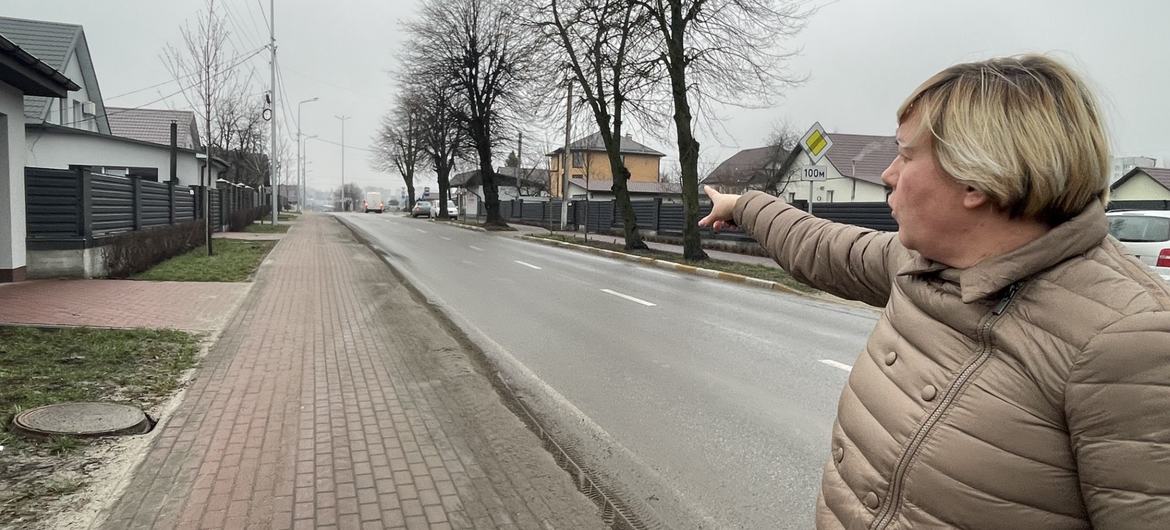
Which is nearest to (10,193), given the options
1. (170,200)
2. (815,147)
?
(170,200)

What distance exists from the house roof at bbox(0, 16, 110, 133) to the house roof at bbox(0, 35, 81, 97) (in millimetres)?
17060

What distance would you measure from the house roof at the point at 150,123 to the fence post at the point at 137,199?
25.6 m

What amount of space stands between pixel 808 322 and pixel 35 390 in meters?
8.71

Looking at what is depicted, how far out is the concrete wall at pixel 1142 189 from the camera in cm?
3198

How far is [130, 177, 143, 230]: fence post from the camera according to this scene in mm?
15102

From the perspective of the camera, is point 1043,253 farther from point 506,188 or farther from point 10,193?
point 506,188

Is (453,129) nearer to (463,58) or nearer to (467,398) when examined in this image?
(463,58)

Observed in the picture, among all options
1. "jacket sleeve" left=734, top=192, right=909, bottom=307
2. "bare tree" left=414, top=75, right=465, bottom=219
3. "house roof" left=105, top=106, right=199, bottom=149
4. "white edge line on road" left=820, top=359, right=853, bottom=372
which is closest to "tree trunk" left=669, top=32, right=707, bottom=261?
"white edge line on road" left=820, top=359, right=853, bottom=372

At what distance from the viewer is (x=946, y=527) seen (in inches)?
49.2

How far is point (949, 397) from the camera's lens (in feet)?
4.11

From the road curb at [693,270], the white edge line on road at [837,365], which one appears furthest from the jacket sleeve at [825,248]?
the road curb at [693,270]

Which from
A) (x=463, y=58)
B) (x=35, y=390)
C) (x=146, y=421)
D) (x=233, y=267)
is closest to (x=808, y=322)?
(x=146, y=421)

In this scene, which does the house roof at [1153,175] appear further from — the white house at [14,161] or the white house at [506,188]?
the white house at [506,188]

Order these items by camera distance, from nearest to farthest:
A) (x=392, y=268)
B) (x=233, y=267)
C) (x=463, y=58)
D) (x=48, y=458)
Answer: (x=48, y=458) → (x=233, y=267) → (x=392, y=268) → (x=463, y=58)
